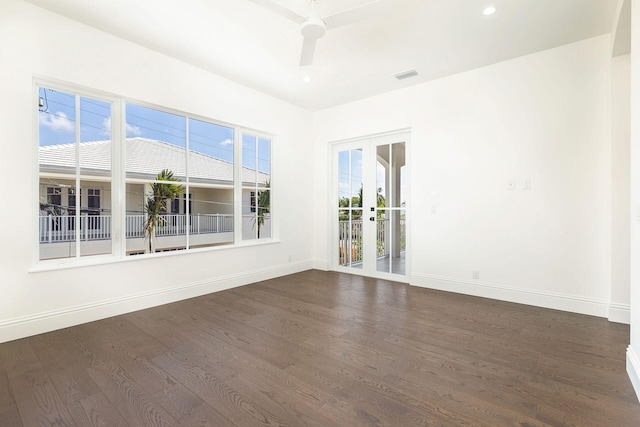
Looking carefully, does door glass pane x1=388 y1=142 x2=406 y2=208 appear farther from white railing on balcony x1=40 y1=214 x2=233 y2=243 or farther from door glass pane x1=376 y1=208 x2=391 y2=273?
white railing on balcony x1=40 y1=214 x2=233 y2=243

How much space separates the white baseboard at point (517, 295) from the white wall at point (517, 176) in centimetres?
1

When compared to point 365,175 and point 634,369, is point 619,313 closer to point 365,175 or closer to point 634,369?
point 634,369

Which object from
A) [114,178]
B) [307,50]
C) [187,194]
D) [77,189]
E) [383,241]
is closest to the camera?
[307,50]

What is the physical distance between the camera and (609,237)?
3.00 meters

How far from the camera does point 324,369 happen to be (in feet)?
6.86

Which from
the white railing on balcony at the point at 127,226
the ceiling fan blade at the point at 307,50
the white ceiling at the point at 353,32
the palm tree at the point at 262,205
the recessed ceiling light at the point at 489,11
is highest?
the white ceiling at the point at 353,32

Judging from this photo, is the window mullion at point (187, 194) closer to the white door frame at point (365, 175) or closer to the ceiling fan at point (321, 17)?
the ceiling fan at point (321, 17)

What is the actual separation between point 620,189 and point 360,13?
10.1ft

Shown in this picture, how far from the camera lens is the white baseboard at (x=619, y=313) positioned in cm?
288

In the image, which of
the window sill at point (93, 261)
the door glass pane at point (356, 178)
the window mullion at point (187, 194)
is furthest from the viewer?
the door glass pane at point (356, 178)

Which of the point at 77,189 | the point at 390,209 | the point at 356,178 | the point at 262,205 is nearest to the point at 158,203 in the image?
the point at 77,189

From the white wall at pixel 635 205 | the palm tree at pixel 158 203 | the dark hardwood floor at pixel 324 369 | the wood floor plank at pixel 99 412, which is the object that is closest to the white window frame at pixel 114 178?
the palm tree at pixel 158 203

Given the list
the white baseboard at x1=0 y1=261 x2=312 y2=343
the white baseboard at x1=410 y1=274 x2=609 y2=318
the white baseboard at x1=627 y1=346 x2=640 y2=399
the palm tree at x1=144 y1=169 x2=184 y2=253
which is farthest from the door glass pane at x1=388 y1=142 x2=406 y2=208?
the palm tree at x1=144 y1=169 x2=184 y2=253

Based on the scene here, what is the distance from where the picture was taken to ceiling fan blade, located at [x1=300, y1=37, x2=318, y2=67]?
99.9 inches
